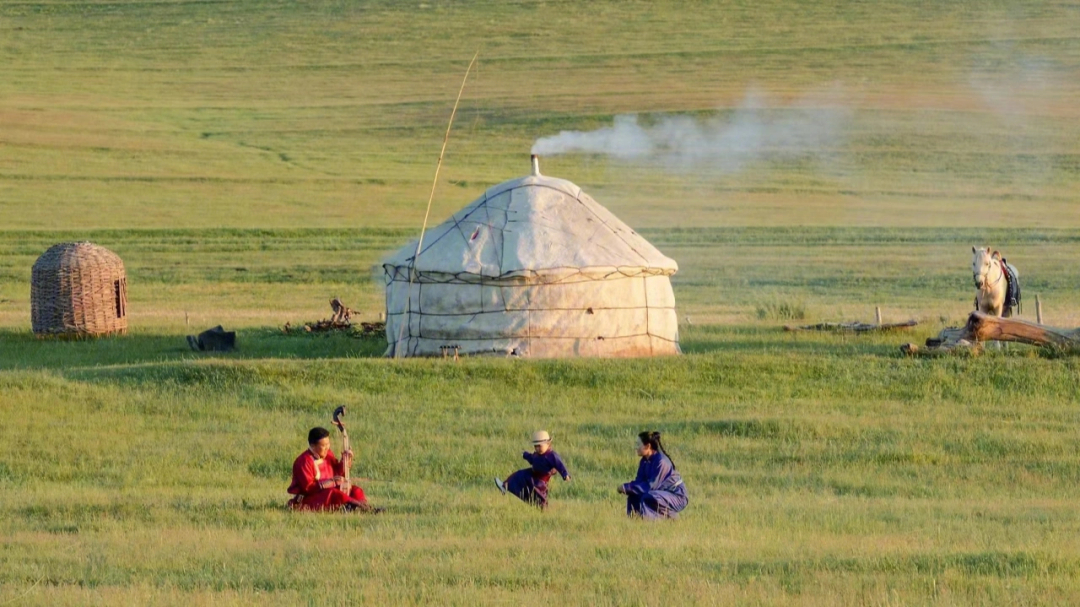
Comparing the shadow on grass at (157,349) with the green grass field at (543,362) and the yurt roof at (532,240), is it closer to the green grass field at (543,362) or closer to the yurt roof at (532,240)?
the green grass field at (543,362)

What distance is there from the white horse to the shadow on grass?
6.93 metres

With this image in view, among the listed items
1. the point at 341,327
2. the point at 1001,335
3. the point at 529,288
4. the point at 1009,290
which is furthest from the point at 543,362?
the point at 1009,290

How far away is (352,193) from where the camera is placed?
44375mm

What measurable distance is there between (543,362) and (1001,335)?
4.78 m

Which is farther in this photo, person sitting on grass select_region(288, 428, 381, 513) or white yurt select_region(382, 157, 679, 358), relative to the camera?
white yurt select_region(382, 157, 679, 358)

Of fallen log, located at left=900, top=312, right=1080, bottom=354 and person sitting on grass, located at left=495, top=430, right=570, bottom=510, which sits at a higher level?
fallen log, located at left=900, top=312, right=1080, bottom=354

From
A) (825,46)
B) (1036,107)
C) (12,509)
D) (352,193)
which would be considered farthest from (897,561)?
(825,46)

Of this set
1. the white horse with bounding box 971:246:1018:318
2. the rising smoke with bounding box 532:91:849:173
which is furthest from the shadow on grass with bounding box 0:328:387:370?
the rising smoke with bounding box 532:91:849:173

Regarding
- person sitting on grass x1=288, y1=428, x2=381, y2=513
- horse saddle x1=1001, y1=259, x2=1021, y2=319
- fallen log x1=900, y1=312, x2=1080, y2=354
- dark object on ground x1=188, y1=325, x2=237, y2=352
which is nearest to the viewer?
person sitting on grass x1=288, y1=428, x2=381, y2=513

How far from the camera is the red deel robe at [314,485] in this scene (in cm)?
1097

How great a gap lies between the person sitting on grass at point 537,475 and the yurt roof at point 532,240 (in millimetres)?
7308

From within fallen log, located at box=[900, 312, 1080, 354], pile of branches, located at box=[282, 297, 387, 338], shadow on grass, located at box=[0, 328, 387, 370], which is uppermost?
pile of branches, located at box=[282, 297, 387, 338]

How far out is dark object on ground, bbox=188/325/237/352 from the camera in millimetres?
19594

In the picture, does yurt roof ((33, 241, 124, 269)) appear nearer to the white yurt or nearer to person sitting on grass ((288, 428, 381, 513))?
the white yurt
